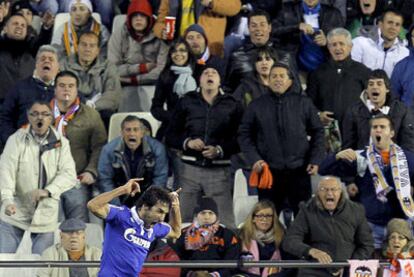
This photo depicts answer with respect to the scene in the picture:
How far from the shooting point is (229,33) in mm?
17656

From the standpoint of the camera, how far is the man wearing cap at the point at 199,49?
16.6 metres

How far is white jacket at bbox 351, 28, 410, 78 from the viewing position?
17.1 metres

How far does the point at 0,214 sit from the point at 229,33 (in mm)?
3444

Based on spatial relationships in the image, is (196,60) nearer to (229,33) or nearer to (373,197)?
(229,33)

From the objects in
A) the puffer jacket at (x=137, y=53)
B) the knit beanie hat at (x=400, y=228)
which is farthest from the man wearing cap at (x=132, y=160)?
the knit beanie hat at (x=400, y=228)

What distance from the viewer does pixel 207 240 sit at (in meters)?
15.0

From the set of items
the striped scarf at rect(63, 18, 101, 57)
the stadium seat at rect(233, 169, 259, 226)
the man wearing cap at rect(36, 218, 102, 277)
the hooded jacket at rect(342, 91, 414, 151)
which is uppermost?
the striped scarf at rect(63, 18, 101, 57)

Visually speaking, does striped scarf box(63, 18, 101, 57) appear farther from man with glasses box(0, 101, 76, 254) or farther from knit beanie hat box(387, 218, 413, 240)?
knit beanie hat box(387, 218, 413, 240)

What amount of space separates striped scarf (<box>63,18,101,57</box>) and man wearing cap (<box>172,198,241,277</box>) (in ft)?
9.70

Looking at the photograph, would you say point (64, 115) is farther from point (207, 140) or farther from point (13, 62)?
point (207, 140)

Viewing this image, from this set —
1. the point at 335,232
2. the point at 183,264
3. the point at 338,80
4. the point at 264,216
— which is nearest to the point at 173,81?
the point at 338,80

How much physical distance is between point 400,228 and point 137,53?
399cm

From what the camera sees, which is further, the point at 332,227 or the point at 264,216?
the point at 264,216

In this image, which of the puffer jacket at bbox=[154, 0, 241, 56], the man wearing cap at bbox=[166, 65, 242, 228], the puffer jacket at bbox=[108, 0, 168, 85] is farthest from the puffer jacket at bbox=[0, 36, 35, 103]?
the man wearing cap at bbox=[166, 65, 242, 228]
